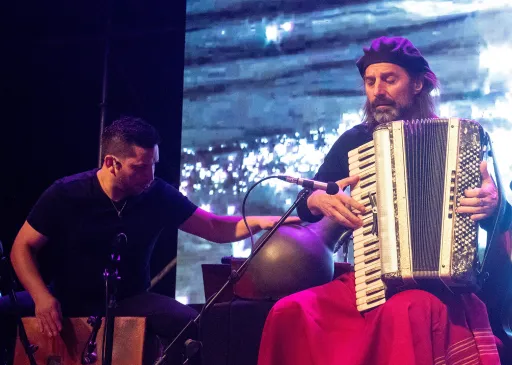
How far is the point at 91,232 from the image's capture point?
10.8 feet

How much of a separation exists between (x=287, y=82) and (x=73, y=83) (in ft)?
5.81

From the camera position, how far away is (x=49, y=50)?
5.00 meters

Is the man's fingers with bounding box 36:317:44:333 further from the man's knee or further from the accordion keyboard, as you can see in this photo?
the accordion keyboard

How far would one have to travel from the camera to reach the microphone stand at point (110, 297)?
2.60 m

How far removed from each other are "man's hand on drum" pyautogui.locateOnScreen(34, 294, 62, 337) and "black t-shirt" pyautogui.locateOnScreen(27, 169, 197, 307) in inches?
8.7

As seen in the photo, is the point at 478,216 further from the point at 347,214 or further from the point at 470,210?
the point at 347,214

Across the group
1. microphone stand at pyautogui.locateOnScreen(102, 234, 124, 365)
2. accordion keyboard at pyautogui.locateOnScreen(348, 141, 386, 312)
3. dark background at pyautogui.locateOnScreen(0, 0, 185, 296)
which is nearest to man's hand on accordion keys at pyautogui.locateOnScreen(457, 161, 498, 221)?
accordion keyboard at pyautogui.locateOnScreen(348, 141, 386, 312)

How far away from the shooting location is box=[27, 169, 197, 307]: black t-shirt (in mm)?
3275

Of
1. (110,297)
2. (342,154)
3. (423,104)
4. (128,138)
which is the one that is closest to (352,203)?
(342,154)

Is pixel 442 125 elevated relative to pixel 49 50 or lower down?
lower down

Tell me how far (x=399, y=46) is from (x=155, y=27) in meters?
2.48

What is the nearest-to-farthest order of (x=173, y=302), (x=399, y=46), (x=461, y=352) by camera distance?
(x=461, y=352) → (x=399, y=46) → (x=173, y=302)

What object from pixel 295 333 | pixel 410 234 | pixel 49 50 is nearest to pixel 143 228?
pixel 295 333

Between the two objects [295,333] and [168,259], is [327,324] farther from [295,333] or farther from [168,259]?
[168,259]
